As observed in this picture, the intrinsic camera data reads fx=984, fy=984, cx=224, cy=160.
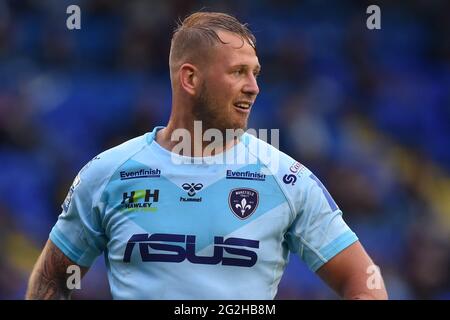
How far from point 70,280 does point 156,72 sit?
6792mm

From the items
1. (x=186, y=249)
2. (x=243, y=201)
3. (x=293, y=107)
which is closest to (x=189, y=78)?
(x=243, y=201)

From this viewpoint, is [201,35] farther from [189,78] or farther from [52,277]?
[52,277]

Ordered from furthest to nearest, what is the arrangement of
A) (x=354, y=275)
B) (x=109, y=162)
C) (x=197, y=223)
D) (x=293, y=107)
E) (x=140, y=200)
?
(x=293, y=107) < (x=109, y=162) < (x=140, y=200) < (x=197, y=223) < (x=354, y=275)

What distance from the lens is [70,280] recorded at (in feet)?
16.9

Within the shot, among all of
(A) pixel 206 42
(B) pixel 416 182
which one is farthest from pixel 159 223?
(B) pixel 416 182

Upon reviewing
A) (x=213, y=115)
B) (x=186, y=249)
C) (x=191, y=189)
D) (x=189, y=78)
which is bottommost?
(x=186, y=249)

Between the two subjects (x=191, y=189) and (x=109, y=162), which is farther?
(x=109, y=162)

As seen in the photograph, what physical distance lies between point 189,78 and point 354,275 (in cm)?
133

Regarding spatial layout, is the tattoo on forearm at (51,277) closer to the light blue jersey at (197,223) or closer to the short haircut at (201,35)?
the light blue jersey at (197,223)

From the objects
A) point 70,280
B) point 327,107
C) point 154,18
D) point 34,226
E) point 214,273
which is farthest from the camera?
point 154,18

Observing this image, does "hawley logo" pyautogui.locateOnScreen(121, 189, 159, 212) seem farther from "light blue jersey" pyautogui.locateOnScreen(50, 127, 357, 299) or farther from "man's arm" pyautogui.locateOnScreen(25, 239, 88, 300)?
"man's arm" pyautogui.locateOnScreen(25, 239, 88, 300)

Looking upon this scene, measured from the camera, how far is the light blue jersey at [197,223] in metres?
4.80

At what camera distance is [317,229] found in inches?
190

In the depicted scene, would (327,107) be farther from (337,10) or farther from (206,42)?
(206,42)
